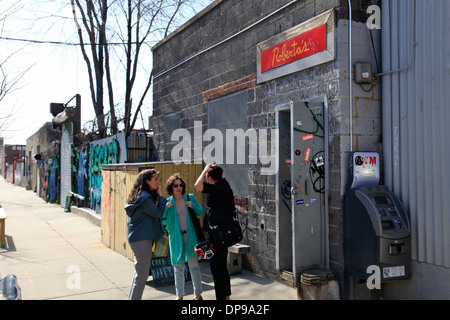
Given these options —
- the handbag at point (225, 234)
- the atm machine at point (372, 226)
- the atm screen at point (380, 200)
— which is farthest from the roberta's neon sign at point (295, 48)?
the handbag at point (225, 234)

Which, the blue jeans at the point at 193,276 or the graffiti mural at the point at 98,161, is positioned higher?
the graffiti mural at the point at 98,161

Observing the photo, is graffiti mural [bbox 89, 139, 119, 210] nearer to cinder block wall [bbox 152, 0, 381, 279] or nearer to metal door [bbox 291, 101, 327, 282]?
cinder block wall [bbox 152, 0, 381, 279]

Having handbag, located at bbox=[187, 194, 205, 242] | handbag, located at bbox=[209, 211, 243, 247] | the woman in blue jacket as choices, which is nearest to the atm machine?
handbag, located at bbox=[209, 211, 243, 247]

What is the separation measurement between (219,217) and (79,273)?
121 inches

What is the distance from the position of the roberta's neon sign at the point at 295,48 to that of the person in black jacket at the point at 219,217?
1972 mm

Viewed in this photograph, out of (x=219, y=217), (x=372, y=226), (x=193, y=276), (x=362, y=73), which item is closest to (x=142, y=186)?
(x=219, y=217)

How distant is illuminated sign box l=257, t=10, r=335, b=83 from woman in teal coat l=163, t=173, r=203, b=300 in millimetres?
2195

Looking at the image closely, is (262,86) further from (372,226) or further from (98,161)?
(98,161)

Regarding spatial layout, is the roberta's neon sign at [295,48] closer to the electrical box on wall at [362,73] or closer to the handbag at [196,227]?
the electrical box on wall at [362,73]

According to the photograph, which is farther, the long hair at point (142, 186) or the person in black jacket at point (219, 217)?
the long hair at point (142, 186)

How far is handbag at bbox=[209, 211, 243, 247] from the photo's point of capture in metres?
4.57

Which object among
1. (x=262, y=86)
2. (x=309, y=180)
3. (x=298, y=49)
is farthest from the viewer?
(x=262, y=86)

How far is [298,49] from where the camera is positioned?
18.1 ft

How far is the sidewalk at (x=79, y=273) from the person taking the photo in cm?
541
